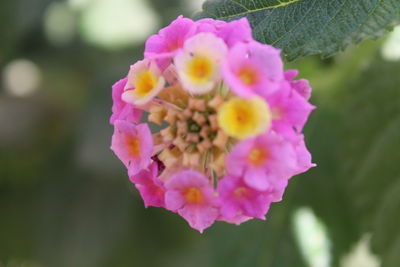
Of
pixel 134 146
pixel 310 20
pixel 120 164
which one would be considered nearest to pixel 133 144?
pixel 134 146

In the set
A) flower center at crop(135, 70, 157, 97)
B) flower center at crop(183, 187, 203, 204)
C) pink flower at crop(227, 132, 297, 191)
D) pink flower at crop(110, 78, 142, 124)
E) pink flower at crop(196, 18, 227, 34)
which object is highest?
pink flower at crop(196, 18, 227, 34)

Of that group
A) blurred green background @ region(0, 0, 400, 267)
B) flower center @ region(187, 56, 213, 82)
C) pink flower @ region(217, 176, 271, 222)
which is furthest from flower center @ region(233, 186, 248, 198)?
blurred green background @ region(0, 0, 400, 267)

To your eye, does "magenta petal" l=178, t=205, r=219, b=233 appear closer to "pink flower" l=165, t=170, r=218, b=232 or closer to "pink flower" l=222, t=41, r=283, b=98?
"pink flower" l=165, t=170, r=218, b=232

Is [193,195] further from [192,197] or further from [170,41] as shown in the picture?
[170,41]

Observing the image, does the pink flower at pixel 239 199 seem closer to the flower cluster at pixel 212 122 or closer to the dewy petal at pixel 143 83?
the flower cluster at pixel 212 122

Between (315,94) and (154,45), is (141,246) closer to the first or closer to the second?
(315,94)

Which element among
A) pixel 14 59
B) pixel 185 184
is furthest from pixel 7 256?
pixel 185 184

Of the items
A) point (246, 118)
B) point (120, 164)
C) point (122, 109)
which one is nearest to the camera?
point (246, 118)
